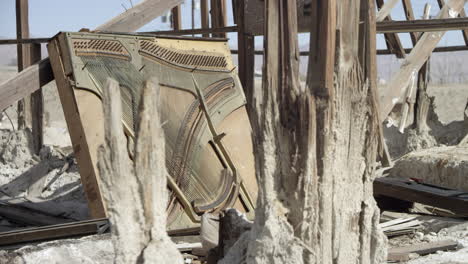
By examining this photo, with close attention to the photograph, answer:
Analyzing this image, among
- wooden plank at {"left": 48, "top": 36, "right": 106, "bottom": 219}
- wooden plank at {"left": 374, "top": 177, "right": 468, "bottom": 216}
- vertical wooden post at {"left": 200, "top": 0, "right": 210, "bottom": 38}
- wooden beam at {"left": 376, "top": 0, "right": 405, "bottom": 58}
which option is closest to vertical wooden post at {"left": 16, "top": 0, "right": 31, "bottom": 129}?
vertical wooden post at {"left": 200, "top": 0, "right": 210, "bottom": 38}

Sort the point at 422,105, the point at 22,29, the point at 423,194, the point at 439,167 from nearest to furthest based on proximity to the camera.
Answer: the point at 423,194, the point at 439,167, the point at 22,29, the point at 422,105

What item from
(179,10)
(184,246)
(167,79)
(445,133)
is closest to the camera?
(184,246)

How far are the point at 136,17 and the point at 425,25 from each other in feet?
8.37

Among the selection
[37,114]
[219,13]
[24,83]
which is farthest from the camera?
[219,13]

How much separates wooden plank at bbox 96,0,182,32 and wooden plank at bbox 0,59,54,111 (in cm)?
88

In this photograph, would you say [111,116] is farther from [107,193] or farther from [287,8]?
[287,8]

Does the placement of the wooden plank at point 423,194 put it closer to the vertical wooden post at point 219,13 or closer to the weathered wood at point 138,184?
the vertical wooden post at point 219,13

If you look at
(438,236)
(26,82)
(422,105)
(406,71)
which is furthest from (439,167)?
(26,82)

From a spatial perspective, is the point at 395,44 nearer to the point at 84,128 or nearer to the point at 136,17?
the point at 136,17

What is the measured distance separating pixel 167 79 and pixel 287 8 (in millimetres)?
3111

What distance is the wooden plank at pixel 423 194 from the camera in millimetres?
5680

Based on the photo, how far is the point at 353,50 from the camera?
2930mm

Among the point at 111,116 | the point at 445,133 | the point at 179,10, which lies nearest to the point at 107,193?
the point at 111,116

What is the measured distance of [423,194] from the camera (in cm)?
589
